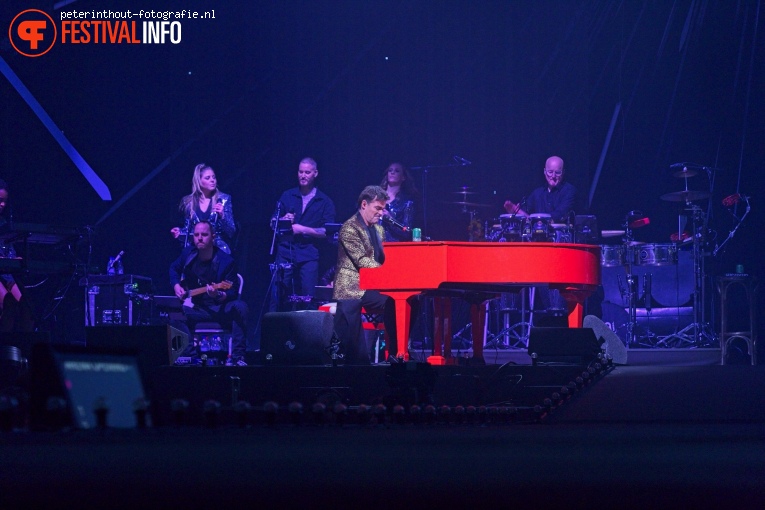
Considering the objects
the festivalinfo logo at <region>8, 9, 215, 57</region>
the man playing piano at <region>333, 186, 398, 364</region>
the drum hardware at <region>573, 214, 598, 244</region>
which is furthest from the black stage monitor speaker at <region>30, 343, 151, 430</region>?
the festivalinfo logo at <region>8, 9, 215, 57</region>

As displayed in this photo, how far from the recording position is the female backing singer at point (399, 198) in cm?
1021

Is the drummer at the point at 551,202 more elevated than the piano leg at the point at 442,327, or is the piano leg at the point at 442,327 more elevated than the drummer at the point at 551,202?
the drummer at the point at 551,202

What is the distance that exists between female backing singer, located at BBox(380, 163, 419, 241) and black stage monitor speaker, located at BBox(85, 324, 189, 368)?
14.0ft

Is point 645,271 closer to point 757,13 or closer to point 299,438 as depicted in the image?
point 757,13

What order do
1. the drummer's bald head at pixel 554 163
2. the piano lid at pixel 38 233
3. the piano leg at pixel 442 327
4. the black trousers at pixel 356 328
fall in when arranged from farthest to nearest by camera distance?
the drummer's bald head at pixel 554 163 < the piano lid at pixel 38 233 < the piano leg at pixel 442 327 < the black trousers at pixel 356 328

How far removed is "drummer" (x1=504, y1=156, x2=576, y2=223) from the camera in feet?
35.1

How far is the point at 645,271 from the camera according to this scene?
10.9 m

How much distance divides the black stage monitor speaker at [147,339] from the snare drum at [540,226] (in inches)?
191

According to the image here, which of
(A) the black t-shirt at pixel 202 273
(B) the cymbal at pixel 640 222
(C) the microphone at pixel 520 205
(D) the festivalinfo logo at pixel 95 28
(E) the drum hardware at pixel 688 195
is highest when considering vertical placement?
(D) the festivalinfo logo at pixel 95 28

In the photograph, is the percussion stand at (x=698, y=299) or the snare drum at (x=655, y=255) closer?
the percussion stand at (x=698, y=299)

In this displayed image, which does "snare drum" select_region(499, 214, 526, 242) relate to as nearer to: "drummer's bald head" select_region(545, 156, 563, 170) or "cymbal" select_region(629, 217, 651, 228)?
"drummer's bald head" select_region(545, 156, 563, 170)

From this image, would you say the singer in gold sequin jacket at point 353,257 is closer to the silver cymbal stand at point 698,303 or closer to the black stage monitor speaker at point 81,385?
the silver cymbal stand at point 698,303

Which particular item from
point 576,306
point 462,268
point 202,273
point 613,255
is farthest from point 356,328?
point 613,255

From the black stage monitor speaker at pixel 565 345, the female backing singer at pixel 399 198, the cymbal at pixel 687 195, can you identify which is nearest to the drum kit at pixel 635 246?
the cymbal at pixel 687 195
